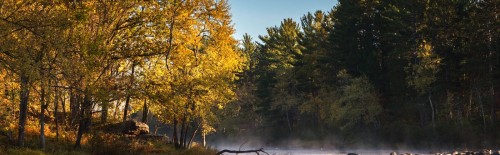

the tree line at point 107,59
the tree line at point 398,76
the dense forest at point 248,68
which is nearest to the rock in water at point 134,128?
the dense forest at point 248,68

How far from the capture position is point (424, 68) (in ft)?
118

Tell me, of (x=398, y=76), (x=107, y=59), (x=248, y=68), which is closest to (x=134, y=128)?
(x=107, y=59)

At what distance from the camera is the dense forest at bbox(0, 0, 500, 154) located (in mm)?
14039

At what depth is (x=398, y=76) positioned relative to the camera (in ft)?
135

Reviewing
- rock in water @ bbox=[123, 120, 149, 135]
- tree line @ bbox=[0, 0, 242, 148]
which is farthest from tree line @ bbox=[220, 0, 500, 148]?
rock in water @ bbox=[123, 120, 149, 135]

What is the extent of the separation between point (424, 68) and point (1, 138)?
3169 centimetres

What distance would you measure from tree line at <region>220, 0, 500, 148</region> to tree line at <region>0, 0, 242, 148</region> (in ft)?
65.3

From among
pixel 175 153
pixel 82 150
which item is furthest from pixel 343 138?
pixel 82 150

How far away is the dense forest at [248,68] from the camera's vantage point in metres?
14.0

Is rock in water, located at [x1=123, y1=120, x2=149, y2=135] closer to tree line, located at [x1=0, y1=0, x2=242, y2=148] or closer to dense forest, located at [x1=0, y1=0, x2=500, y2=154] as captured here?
dense forest, located at [x1=0, y1=0, x2=500, y2=154]

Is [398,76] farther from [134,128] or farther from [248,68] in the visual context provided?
[134,128]

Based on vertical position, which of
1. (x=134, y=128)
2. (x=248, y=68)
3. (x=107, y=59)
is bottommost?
(x=134, y=128)

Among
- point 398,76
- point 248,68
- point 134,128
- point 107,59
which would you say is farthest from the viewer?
point 248,68

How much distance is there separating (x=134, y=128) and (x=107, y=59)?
19.7ft
